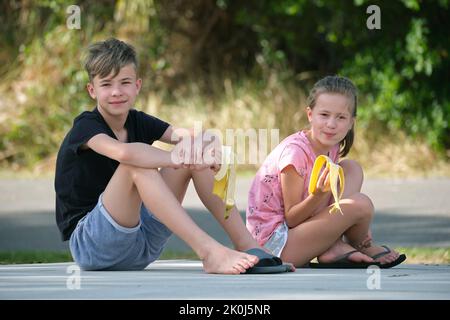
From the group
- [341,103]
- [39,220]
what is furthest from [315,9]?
[341,103]

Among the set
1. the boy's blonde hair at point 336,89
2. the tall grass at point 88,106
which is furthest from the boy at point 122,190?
the tall grass at point 88,106

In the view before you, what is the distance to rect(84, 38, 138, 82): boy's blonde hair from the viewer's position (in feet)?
16.0

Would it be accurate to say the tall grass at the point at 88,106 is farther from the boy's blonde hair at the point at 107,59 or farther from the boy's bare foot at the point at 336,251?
the boy's blonde hair at the point at 107,59

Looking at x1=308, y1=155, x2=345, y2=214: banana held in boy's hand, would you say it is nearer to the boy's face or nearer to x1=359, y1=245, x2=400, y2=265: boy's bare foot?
x1=359, y1=245, x2=400, y2=265: boy's bare foot

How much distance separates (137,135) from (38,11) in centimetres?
989

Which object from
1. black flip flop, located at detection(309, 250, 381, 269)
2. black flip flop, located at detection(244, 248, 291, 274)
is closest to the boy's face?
black flip flop, located at detection(244, 248, 291, 274)

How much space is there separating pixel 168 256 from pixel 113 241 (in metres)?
2.20

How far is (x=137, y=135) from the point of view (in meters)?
5.12

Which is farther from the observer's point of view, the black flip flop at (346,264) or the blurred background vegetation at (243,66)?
the blurred background vegetation at (243,66)

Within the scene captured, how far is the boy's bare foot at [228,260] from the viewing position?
4.52m

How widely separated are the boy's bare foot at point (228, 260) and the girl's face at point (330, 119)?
36.6 inches

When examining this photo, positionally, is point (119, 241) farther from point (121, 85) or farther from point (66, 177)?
point (121, 85)

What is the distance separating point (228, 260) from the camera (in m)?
4.54
